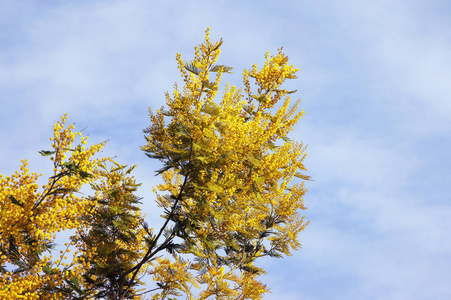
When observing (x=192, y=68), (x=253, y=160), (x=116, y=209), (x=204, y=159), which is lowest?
(x=116, y=209)

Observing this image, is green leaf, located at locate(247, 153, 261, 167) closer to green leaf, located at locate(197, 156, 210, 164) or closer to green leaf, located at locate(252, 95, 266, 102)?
green leaf, located at locate(197, 156, 210, 164)

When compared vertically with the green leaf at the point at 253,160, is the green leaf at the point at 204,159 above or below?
below

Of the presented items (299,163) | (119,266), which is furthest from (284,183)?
(119,266)

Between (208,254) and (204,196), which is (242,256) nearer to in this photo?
(208,254)

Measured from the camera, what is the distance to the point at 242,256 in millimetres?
14953

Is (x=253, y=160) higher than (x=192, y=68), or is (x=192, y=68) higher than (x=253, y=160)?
(x=192, y=68)

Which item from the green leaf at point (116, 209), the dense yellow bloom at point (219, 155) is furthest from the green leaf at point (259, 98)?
the green leaf at point (116, 209)

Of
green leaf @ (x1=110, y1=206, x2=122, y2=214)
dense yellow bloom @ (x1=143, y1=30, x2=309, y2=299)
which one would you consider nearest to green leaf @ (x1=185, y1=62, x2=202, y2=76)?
dense yellow bloom @ (x1=143, y1=30, x2=309, y2=299)

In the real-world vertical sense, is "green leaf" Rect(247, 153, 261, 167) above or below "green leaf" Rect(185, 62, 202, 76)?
below

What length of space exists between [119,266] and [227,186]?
4.02 m

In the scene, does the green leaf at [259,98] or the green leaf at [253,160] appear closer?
the green leaf at [253,160]

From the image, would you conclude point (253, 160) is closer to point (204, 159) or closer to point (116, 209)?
point (204, 159)

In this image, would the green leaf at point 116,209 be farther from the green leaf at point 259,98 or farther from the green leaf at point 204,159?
the green leaf at point 259,98

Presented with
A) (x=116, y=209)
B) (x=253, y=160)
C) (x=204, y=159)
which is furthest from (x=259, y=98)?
(x=116, y=209)
